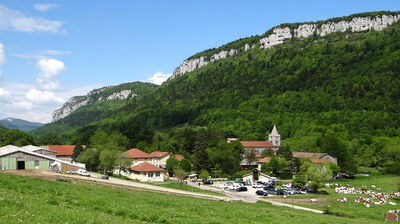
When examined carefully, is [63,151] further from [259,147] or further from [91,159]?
[259,147]

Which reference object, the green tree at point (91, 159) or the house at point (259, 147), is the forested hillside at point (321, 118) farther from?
the green tree at point (91, 159)

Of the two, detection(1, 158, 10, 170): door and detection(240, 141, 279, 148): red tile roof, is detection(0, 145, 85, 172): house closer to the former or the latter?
detection(1, 158, 10, 170): door

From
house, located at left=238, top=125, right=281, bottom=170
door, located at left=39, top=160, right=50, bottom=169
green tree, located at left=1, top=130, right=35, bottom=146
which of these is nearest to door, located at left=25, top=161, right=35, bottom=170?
door, located at left=39, top=160, right=50, bottom=169

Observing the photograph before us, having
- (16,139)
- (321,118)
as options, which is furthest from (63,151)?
(321,118)

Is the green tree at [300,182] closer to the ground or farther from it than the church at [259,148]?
closer to the ground

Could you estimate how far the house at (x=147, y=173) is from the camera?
68938 millimetres

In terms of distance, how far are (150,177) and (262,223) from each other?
53097 mm

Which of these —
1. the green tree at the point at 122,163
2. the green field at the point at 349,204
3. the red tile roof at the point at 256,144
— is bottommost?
the green field at the point at 349,204

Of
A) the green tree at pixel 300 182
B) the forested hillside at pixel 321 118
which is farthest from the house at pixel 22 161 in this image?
the green tree at pixel 300 182

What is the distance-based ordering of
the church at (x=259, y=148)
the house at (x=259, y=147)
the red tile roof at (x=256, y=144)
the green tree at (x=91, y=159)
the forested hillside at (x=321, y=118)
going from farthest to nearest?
1. the red tile roof at (x=256, y=144)
2. the forested hillside at (x=321, y=118)
3. the house at (x=259, y=147)
4. the church at (x=259, y=148)
5. the green tree at (x=91, y=159)

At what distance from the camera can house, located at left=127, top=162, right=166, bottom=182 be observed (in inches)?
2714

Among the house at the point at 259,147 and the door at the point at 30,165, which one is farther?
the house at the point at 259,147

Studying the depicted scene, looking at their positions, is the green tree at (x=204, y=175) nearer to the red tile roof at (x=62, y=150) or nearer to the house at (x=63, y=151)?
the house at (x=63, y=151)

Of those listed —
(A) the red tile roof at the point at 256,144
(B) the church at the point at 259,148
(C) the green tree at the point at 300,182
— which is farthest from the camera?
(A) the red tile roof at the point at 256,144
